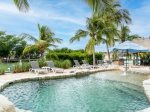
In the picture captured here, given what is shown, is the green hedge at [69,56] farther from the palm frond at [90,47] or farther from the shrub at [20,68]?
the shrub at [20,68]

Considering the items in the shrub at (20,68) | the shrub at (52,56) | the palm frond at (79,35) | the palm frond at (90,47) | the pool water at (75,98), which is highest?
→ the palm frond at (79,35)

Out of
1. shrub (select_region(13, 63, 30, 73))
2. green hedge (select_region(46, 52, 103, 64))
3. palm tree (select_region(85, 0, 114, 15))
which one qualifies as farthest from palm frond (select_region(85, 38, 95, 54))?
palm tree (select_region(85, 0, 114, 15))

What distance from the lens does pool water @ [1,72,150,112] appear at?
9.93 metres

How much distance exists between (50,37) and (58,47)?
1795mm

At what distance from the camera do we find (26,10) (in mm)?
10016

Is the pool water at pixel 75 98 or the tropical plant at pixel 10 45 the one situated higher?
the tropical plant at pixel 10 45

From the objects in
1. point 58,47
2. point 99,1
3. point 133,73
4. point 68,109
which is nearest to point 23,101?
point 68,109

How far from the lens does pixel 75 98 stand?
1173 centimetres

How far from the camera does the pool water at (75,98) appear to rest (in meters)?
9.93

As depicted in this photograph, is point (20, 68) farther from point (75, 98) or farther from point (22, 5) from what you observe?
point (22, 5)

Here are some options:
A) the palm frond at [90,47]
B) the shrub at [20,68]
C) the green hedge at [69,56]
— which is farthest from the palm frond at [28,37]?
the shrub at [20,68]

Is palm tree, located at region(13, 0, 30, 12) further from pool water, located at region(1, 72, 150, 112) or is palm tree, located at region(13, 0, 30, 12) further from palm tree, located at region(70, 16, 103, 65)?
palm tree, located at region(70, 16, 103, 65)

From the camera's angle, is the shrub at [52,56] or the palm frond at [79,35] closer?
the shrub at [52,56]

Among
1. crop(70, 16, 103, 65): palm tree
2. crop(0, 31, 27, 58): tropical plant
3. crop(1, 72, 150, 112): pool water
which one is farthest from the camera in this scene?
crop(0, 31, 27, 58): tropical plant
